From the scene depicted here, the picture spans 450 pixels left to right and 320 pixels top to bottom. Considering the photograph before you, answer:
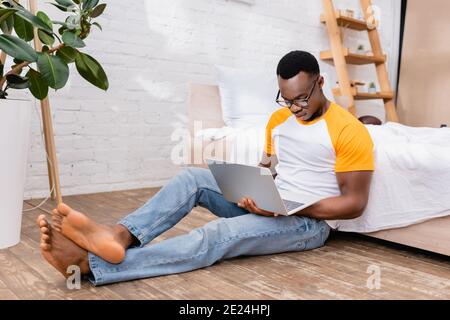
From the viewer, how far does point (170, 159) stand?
3143 millimetres

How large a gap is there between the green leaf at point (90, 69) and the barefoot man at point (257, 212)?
20.5 inches

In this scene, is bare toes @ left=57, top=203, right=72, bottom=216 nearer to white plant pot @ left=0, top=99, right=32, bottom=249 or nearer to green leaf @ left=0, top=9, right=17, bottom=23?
white plant pot @ left=0, top=99, right=32, bottom=249

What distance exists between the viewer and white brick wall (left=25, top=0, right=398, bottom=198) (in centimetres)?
266

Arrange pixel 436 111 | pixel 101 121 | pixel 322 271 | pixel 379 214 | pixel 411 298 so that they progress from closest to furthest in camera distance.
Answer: pixel 411 298 < pixel 322 271 < pixel 379 214 < pixel 101 121 < pixel 436 111

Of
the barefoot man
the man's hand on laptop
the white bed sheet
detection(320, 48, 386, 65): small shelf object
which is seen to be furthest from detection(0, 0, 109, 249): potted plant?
detection(320, 48, 386, 65): small shelf object

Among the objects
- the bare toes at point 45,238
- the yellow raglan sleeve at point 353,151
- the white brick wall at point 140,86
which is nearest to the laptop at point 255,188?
the yellow raglan sleeve at point 353,151

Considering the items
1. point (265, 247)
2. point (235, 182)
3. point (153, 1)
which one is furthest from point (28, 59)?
point (153, 1)

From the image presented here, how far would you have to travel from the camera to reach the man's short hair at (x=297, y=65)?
1.40 m

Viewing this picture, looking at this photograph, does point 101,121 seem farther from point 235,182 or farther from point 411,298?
point 411,298

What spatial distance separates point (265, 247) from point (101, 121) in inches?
65.2

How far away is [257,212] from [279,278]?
0.21 metres

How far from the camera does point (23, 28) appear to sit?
5.31ft

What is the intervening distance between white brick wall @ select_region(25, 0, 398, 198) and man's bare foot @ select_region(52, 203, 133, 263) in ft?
4.85

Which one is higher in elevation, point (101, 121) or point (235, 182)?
point (101, 121)
